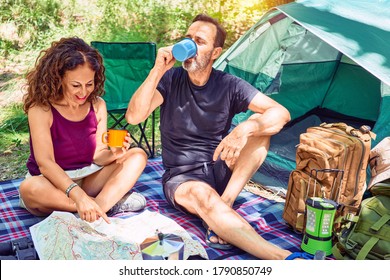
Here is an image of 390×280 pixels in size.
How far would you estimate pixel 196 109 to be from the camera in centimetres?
269

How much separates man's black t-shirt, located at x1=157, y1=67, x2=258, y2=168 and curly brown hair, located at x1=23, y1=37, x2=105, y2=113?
1.39 feet

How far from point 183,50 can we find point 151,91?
0.93 ft

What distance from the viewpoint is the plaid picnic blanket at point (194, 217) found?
2504 mm

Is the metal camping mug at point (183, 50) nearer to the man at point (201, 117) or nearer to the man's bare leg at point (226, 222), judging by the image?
the man at point (201, 117)

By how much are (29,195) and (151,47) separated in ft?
5.41

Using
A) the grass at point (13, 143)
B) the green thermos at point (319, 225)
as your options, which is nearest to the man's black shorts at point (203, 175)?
the green thermos at point (319, 225)

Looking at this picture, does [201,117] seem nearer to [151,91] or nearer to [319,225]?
[151,91]

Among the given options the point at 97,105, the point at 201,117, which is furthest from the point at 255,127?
the point at 97,105

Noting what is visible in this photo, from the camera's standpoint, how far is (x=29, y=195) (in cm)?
253

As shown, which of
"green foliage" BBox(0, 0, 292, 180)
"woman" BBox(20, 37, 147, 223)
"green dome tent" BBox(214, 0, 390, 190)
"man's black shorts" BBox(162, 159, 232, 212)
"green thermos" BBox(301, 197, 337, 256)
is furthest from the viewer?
"green foliage" BBox(0, 0, 292, 180)

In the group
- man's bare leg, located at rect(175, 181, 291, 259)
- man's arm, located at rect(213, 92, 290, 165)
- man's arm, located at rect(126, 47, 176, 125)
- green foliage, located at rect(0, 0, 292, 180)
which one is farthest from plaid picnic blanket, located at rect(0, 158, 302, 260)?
green foliage, located at rect(0, 0, 292, 180)

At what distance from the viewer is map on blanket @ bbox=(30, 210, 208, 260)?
7.08 ft

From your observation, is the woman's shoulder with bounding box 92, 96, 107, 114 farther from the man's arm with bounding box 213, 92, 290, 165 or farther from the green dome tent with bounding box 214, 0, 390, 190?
the green dome tent with bounding box 214, 0, 390, 190

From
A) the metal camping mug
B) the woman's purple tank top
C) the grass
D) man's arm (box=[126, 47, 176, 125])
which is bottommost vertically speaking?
the grass
